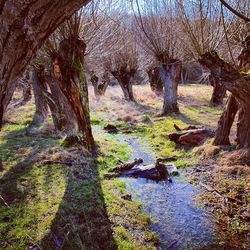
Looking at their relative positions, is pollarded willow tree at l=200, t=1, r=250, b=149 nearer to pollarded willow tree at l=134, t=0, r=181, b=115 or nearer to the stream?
the stream

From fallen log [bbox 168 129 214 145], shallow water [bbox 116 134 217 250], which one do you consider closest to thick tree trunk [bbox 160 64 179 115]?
fallen log [bbox 168 129 214 145]

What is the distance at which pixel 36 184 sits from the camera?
5.88 metres

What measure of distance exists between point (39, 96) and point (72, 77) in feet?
16.0

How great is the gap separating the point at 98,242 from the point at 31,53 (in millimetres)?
2879

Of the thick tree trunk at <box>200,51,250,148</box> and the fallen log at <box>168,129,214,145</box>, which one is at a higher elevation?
the thick tree trunk at <box>200,51,250,148</box>

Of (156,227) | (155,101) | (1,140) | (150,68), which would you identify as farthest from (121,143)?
(150,68)

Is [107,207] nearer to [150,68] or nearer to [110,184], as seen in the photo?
[110,184]

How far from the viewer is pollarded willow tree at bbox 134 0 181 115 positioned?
1397cm

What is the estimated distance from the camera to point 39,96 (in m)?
12.5

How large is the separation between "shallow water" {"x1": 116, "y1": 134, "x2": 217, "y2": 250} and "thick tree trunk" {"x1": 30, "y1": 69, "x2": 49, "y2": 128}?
21.3ft

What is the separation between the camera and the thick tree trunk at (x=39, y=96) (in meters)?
11.6

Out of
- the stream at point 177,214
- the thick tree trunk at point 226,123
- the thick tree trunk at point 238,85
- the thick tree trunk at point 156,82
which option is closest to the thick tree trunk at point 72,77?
the stream at point 177,214

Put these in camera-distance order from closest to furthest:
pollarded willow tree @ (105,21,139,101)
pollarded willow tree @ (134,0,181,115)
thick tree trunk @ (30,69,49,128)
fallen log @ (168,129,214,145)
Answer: fallen log @ (168,129,214,145) → thick tree trunk @ (30,69,49,128) → pollarded willow tree @ (134,0,181,115) → pollarded willow tree @ (105,21,139,101)

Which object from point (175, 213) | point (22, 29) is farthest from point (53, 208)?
point (22, 29)
